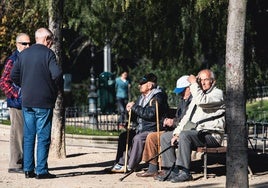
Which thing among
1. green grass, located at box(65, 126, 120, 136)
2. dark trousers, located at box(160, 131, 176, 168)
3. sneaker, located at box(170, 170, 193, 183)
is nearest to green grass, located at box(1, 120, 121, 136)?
green grass, located at box(65, 126, 120, 136)

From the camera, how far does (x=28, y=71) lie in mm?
10305

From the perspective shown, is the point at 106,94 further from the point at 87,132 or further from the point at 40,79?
the point at 40,79

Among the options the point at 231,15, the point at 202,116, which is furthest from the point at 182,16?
the point at 231,15

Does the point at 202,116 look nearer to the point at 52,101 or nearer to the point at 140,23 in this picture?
the point at 52,101

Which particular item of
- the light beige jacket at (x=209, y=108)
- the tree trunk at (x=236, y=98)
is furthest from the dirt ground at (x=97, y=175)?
the tree trunk at (x=236, y=98)

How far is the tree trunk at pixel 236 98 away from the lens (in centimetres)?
778

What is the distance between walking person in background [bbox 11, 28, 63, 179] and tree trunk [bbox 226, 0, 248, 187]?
117 inches

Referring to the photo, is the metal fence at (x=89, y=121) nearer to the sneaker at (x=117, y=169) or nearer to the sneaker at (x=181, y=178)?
the sneaker at (x=117, y=169)

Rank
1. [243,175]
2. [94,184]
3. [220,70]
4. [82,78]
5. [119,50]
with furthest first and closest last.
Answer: [82,78] < [220,70] < [119,50] < [94,184] < [243,175]

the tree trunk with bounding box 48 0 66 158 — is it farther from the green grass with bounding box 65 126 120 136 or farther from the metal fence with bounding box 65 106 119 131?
the metal fence with bounding box 65 106 119 131

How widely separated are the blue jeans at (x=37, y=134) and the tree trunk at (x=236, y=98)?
3147mm

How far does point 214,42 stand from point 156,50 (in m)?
1.41

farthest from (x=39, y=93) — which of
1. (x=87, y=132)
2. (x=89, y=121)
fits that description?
(x=89, y=121)

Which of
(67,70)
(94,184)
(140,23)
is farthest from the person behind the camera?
(67,70)
